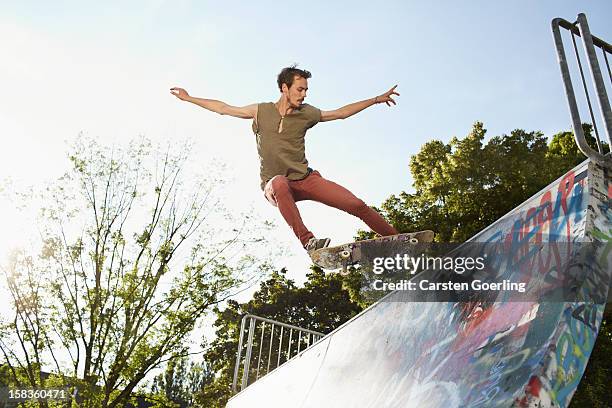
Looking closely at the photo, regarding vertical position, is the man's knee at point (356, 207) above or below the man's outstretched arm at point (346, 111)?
below

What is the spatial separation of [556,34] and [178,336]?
17.0 m

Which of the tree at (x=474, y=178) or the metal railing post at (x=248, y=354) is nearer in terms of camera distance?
the metal railing post at (x=248, y=354)

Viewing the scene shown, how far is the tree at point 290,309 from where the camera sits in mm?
28328

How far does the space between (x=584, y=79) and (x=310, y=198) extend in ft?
9.36

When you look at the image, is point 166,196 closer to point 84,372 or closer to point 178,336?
point 178,336

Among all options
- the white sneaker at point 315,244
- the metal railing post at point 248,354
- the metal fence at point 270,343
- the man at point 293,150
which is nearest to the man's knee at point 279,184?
the man at point 293,150

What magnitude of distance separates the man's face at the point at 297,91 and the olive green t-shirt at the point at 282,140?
12 cm

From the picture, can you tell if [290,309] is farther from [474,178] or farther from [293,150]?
[293,150]

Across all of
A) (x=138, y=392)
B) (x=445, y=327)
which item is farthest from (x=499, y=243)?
(x=138, y=392)

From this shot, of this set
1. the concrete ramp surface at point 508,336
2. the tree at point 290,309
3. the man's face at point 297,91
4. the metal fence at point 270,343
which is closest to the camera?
the concrete ramp surface at point 508,336

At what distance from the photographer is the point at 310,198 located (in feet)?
18.2

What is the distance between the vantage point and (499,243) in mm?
3201

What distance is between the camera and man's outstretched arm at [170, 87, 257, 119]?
6008mm

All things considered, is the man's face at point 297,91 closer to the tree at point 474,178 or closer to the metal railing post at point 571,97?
the metal railing post at point 571,97
